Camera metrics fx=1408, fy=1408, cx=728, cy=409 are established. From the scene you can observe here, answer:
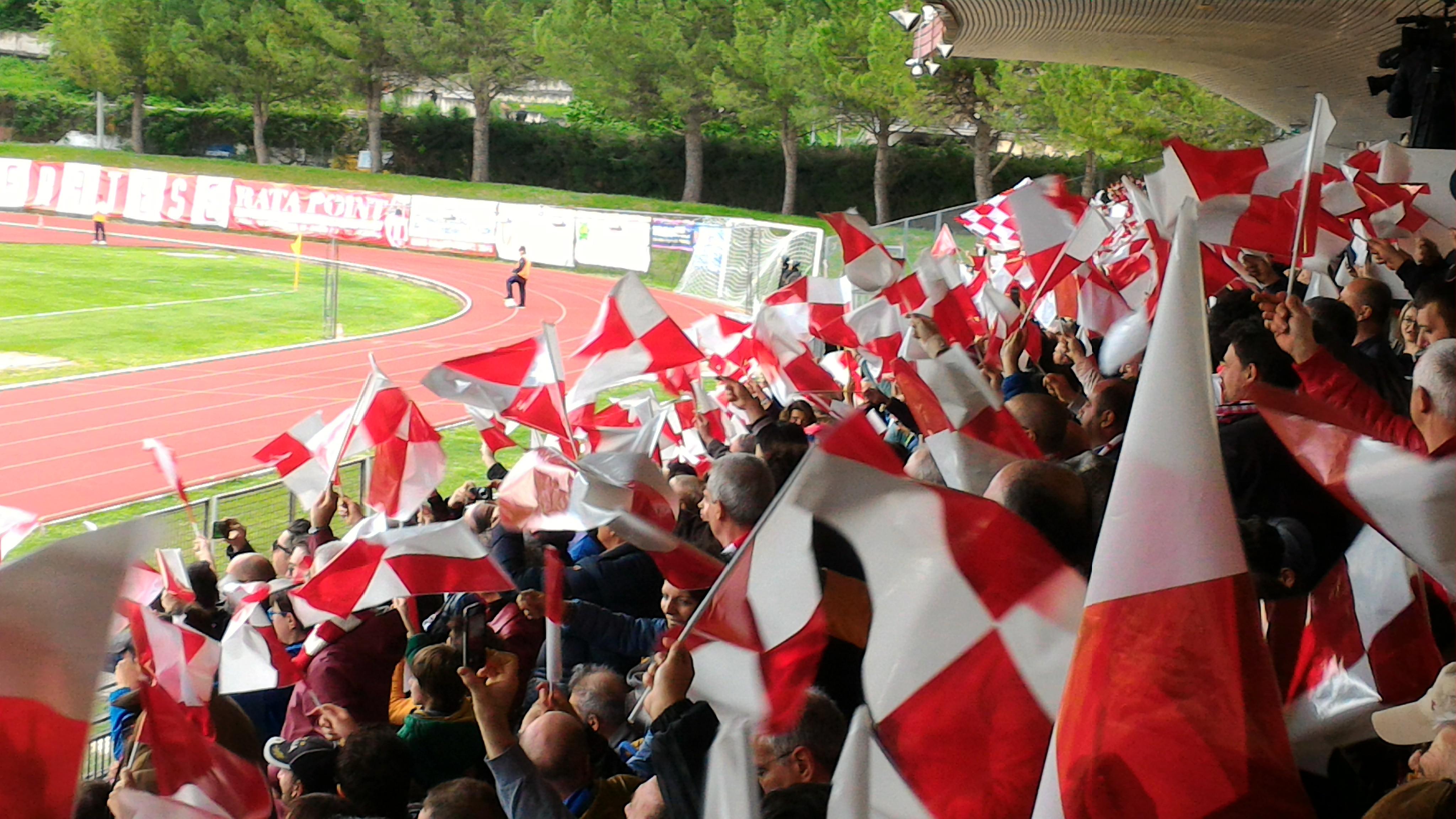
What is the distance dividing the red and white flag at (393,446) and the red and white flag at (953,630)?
11.0 feet

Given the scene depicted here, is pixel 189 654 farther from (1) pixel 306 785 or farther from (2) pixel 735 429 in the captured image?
(2) pixel 735 429

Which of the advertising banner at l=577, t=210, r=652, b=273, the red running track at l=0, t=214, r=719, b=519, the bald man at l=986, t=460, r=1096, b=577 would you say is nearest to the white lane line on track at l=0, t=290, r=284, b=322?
the red running track at l=0, t=214, r=719, b=519

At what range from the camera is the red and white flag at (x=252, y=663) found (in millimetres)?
3707

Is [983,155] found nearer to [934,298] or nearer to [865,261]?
[865,261]

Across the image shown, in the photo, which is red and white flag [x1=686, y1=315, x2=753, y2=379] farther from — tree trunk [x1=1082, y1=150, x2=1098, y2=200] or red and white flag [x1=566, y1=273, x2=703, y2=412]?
tree trunk [x1=1082, y1=150, x2=1098, y2=200]

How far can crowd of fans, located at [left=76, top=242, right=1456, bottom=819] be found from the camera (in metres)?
2.31

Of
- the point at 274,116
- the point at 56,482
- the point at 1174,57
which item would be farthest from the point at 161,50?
the point at 1174,57

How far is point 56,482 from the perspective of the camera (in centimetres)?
1489

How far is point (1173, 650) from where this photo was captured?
162 centimetres

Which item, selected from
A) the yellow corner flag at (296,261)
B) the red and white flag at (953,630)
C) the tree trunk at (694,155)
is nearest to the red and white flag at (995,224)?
the red and white flag at (953,630)

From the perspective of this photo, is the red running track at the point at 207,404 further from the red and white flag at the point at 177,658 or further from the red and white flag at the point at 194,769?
the red and white flag at the point at 194,769

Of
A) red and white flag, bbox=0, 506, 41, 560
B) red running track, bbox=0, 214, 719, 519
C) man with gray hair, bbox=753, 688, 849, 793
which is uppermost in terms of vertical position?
man with gray hair, bbox=753, 688, 849, 793

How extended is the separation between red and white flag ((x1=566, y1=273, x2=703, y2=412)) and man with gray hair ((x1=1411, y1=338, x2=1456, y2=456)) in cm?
369

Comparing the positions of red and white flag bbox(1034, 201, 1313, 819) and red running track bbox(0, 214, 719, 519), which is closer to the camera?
red and white flag bbox(1034, 201, 1313, 819)
